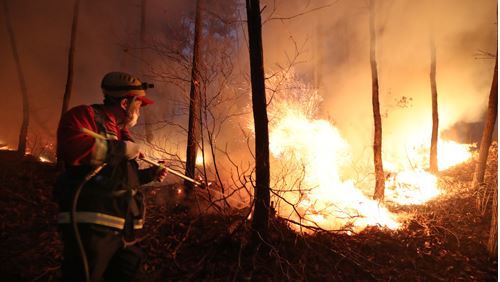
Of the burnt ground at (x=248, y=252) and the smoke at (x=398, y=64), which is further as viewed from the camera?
the smoke at (x=398, y=64)

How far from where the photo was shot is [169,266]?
4605 millimetres

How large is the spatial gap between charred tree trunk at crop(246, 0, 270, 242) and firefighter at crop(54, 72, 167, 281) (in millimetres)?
2216

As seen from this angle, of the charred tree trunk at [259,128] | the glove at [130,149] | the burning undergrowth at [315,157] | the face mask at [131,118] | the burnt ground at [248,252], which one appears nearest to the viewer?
the glove at [130,149]

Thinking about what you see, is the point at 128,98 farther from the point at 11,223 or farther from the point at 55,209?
the point at 55,209

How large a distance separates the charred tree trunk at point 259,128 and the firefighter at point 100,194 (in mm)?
2216

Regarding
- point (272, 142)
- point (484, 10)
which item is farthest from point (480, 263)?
point (484, 10)

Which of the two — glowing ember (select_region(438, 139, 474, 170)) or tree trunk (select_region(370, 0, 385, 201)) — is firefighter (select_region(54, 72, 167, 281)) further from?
glowing ember (select_region(438, 139, 474, 170))

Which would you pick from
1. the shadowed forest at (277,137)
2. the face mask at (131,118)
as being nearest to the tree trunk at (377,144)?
the shadowed forest at (277,137)

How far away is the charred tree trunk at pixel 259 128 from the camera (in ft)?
16.3

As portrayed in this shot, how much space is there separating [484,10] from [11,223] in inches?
872

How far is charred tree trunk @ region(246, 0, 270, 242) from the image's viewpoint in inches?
→ 196

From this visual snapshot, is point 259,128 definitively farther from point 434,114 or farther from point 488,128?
point 434,114

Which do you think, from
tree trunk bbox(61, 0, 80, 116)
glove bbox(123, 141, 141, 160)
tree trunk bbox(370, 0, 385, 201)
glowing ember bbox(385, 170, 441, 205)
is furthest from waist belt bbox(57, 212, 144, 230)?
glowing ember bbox(385, 170, 441, 205)

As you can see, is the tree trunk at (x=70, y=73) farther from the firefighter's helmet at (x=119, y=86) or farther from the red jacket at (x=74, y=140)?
the red jacket at (x=74, y=140)
